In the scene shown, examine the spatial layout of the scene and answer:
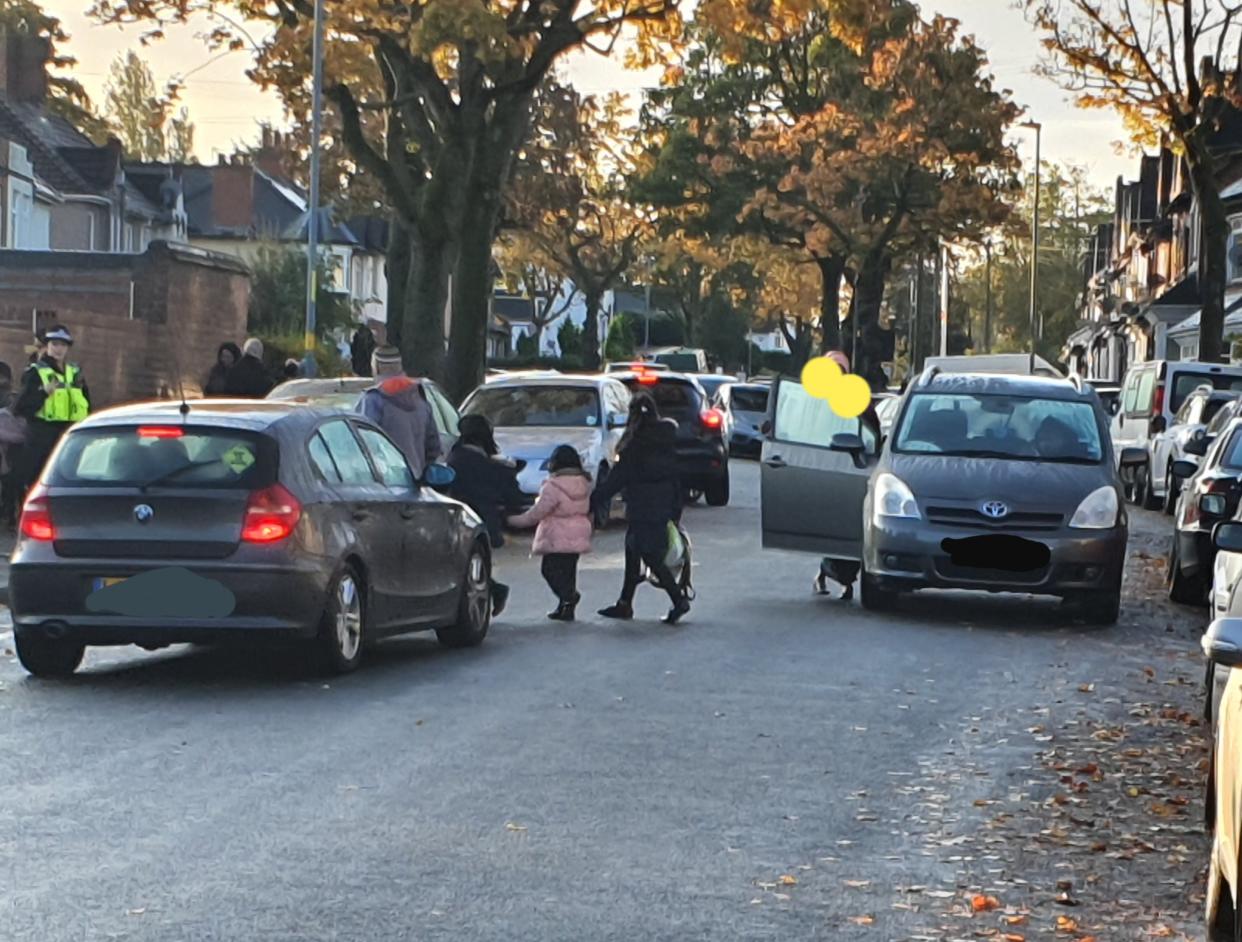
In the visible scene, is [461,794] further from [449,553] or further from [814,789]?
[449,553]

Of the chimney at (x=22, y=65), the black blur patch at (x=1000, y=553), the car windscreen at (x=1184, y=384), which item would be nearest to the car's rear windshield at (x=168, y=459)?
the black blur patch at (x=1000, y=553)

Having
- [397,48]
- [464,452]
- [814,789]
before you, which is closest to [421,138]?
[397,48]

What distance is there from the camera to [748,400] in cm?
4791

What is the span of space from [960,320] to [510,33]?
119 m

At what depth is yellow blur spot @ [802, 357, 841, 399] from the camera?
62.1 ft

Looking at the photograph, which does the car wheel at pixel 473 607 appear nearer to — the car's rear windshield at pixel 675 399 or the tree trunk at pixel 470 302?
the car's rear windshield at pixel 675 399

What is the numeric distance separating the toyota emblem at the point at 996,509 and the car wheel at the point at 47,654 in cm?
671

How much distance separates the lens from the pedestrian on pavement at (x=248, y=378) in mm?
24188

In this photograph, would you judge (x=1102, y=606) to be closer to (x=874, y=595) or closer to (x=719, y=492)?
(x=874, y=595)

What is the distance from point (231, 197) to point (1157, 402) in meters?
63.0

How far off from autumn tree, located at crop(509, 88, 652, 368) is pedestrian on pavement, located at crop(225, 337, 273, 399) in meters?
23.0

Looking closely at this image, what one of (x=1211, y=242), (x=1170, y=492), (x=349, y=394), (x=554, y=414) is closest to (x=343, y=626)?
(x=349, y=394)

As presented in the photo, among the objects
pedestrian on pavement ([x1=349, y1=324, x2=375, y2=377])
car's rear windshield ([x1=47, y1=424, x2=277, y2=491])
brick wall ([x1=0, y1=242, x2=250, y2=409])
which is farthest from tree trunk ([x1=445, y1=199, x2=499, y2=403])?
car's rear windshield ([x1=47, y1=424, x2=277, y2=491])

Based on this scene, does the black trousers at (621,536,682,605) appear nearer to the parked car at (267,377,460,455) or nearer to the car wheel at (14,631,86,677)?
the car wheel at (14,631,86,677)
